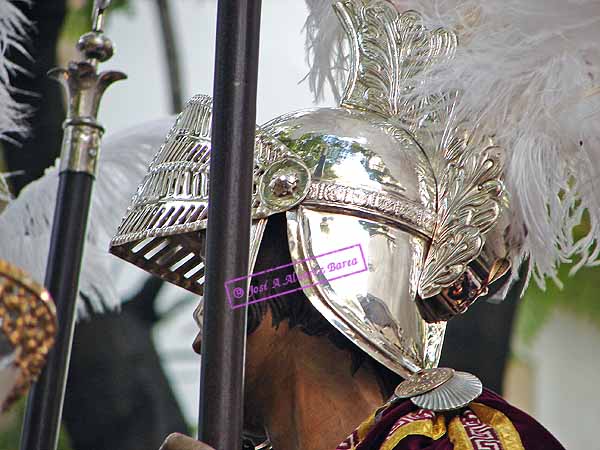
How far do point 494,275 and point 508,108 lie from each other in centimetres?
33

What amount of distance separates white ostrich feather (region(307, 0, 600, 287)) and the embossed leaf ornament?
0.13ft

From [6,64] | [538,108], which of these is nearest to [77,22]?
[6,64]

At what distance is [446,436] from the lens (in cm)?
253

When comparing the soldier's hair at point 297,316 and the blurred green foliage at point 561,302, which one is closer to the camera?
the soldier's hair at point 297,316

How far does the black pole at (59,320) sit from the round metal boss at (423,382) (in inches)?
23.9

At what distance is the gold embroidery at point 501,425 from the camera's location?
2.44m

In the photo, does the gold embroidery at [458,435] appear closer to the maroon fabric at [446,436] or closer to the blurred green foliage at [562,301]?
the maroon fabric at [446,436]

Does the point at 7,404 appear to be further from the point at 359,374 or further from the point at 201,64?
the point at 201,64

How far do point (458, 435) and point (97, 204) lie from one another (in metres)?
2.27

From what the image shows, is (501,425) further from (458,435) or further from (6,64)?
(6,64)

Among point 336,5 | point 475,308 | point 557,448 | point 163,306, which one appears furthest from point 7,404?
point 163,306

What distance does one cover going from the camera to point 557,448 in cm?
243

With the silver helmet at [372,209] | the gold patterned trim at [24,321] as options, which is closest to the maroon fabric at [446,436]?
the silver helmet at [372,209]

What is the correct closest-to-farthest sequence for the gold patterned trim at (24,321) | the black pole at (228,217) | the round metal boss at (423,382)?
1. the gold patterned trim at (24,321)
2. the black pole at (228,217)
3. the round metal boss at (423,382)
